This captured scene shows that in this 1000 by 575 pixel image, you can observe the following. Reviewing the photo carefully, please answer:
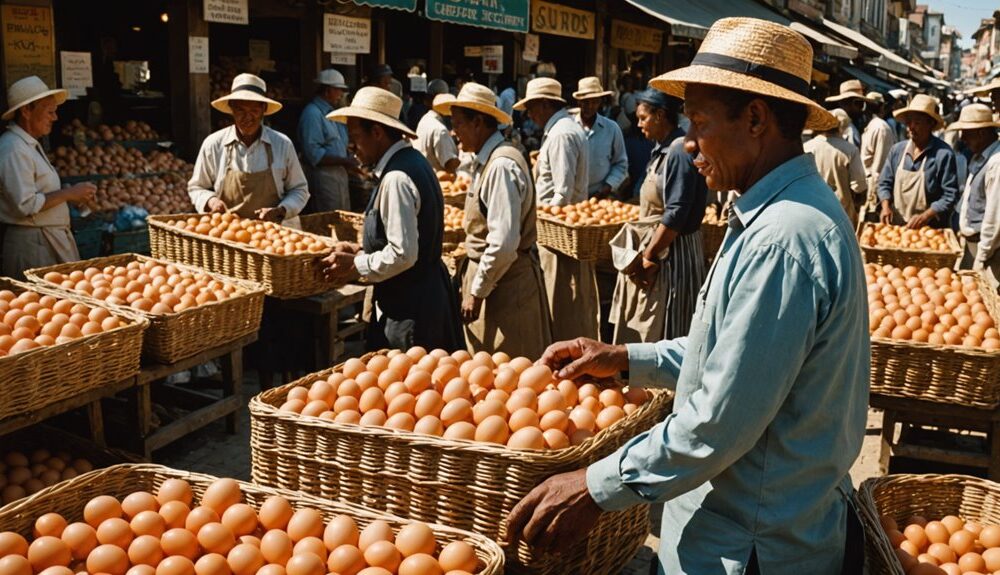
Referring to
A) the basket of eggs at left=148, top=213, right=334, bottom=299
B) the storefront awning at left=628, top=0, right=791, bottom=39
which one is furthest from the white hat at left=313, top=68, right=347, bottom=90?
the storefront awning at left=628, top=0, right=791, bottom=39

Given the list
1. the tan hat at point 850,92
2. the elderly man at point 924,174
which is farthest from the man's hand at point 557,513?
the tan hat at point 850,92

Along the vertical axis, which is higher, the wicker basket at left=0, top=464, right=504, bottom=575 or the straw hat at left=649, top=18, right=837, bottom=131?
the straw hat at left=649, top=18, right=837, bottom=131

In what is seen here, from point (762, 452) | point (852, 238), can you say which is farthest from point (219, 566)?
point (852, 238)

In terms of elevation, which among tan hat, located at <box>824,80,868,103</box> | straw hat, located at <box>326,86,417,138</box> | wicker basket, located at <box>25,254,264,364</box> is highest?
tan hat, located at <box>824,80,868,103</box>

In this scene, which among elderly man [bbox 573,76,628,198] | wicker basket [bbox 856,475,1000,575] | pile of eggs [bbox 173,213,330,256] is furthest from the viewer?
elderly man [bbox 573,76,628,198]

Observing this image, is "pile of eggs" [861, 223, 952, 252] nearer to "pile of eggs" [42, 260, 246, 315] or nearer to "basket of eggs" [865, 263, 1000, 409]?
"basket of eggs" [865, 263, 1000, 409]

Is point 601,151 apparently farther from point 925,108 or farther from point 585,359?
point 585,359

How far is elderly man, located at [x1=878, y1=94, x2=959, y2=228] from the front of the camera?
861 cm

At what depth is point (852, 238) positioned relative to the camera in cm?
194

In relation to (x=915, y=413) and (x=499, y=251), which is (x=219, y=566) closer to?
(x=499, y=251)

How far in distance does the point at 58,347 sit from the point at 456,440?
2.38 meters

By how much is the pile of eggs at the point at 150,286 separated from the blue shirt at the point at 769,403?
11.5 ft

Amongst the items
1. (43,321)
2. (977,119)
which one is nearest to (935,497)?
(43,321)

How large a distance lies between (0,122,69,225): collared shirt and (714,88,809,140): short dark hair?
195 inches
